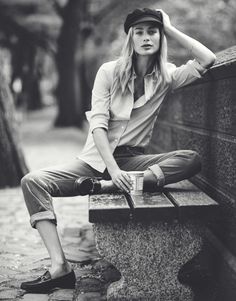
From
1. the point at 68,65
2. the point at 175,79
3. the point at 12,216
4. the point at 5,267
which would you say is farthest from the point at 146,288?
the point at 68,65

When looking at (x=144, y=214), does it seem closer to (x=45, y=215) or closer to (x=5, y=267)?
(x=45, y=215)

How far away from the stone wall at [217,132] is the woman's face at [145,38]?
1.52ft

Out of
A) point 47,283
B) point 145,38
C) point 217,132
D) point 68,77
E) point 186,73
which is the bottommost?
point 47,283

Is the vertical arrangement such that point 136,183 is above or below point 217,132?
below

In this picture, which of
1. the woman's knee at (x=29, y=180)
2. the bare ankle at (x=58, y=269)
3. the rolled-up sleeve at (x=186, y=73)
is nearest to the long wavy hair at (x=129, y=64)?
the rolled-up sleeve at (x=186, y=73)

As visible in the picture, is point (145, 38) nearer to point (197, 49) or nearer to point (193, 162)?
point (197, 49)

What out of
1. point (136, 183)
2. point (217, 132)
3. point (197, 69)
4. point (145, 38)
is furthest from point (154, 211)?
point (145, 38)

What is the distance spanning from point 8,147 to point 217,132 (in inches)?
176

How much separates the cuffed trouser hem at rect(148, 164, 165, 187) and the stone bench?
0.92ft

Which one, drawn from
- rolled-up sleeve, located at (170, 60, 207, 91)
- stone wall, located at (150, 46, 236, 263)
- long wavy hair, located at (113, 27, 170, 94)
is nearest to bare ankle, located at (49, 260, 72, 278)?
stone wall, located at (150, 46, 236, 263)

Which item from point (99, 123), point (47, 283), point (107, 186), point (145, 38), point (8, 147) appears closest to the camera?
point (47, 283)

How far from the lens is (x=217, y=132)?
374 cm

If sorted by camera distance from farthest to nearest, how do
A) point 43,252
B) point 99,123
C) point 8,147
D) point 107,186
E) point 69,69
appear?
point 69,69 → point 8,147 → point 43,252 → point 99,123 → point 107,186

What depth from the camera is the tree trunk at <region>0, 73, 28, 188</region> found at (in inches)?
295
